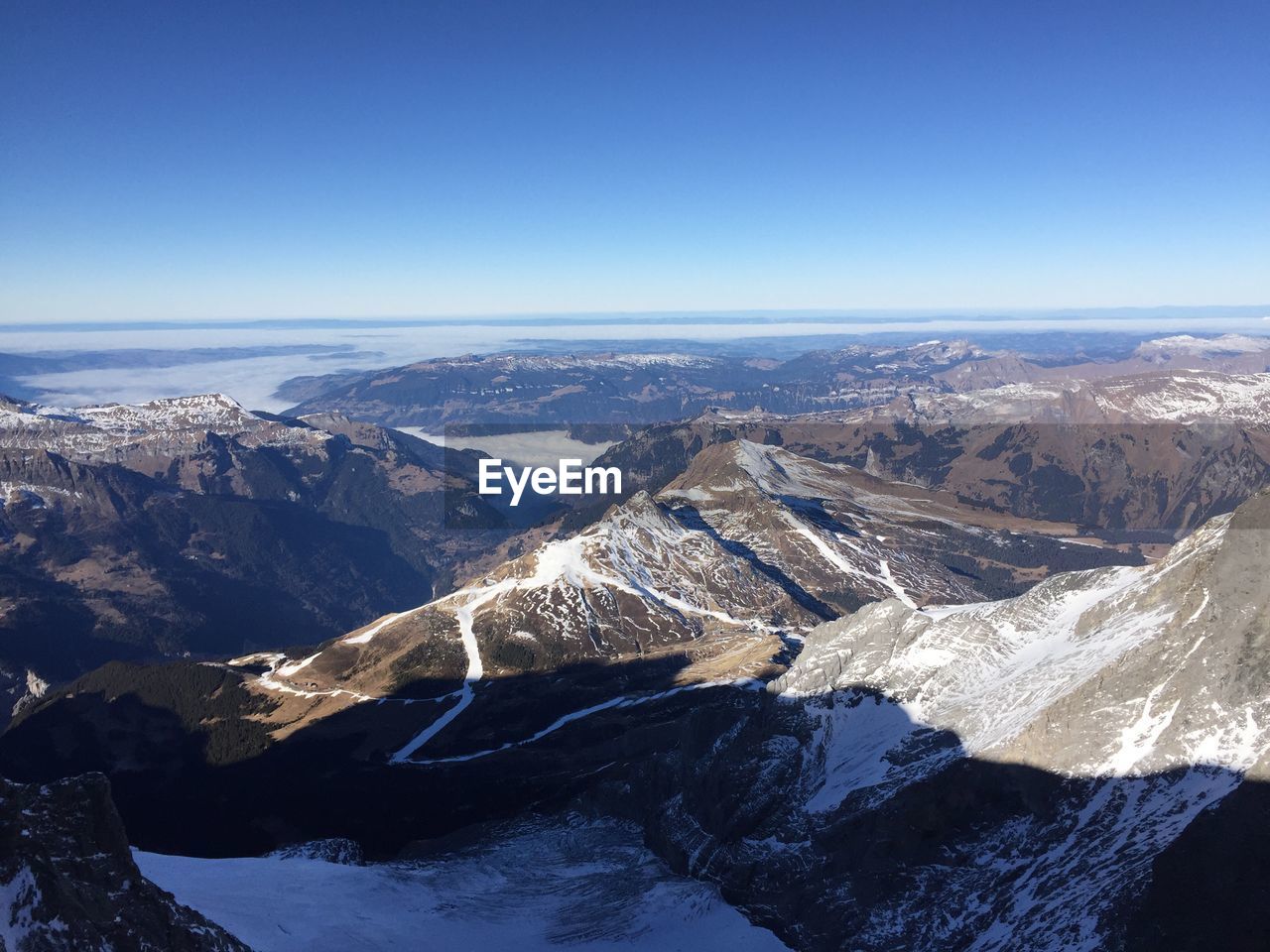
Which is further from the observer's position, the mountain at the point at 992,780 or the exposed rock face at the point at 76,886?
the mountain at the point at 992,780

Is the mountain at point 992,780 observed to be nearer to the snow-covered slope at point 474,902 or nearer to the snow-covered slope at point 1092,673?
the snow-covered slope at point 1092,673

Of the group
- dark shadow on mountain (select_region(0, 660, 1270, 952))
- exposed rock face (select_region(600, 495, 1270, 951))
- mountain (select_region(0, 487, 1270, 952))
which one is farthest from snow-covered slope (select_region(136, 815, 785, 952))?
exposed rock face (select_region(600, 495, 1270, 951))

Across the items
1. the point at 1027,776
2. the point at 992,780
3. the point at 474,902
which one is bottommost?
the point at 474,902

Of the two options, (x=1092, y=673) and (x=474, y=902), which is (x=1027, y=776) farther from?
(x=474, y=902)

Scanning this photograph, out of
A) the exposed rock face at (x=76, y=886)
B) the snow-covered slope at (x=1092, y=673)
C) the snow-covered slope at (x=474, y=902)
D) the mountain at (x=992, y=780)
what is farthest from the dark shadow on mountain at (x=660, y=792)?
the exposed rock face at (x=76, y=886)

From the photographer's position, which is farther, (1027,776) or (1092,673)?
(1092,673)

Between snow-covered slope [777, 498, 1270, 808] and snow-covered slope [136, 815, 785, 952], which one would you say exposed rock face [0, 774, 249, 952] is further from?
snow-covered slope [777, 498, 1270, 808]

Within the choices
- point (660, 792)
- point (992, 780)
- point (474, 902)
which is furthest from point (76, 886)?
point (660, 792)

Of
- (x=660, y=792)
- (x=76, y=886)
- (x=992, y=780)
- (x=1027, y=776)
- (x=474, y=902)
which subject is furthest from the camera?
(x=660, y=792)
